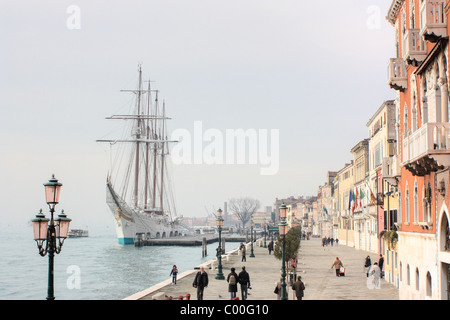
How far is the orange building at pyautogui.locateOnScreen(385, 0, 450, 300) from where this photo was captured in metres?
16.8

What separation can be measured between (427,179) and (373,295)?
12.4 m

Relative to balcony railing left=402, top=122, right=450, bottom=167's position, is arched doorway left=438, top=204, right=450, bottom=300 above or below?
below

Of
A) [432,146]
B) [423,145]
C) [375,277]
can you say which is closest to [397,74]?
[423,145]

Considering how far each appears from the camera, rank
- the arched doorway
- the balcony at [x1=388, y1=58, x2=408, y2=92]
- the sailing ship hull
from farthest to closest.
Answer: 1. the sailing ship hull
2. the balcony at [x1=388, y1=58, x2=408, y2=92]
3. the arched doorway

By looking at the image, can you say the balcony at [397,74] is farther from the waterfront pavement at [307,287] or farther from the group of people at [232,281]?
the waterfront pavement at [307,287]

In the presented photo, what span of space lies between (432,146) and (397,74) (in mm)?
8708

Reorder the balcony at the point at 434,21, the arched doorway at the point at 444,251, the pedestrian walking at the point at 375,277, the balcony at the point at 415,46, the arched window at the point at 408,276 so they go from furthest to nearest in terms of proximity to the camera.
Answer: the pedestrian walking at the point at 375,277
the arched window at the point at 408,276
the balcony at the point at 415,46
the arched doorway at the point at 444,251
the balcony at the point at 434,21

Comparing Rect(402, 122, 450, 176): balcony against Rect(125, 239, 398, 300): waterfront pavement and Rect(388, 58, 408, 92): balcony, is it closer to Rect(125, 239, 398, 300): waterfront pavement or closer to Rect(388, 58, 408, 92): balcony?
Rect(388, 58, 408, 92): balcony

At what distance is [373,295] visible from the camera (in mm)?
30000

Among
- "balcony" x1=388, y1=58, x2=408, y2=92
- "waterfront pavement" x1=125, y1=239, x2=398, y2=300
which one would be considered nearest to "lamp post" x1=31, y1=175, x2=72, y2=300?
"waterfront pavement" x1=125, y1=239, x2=398, y2=300

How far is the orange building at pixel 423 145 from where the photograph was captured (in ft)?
55.0

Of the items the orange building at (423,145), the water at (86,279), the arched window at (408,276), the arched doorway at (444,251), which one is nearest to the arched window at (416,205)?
the orange building at (423,145)
